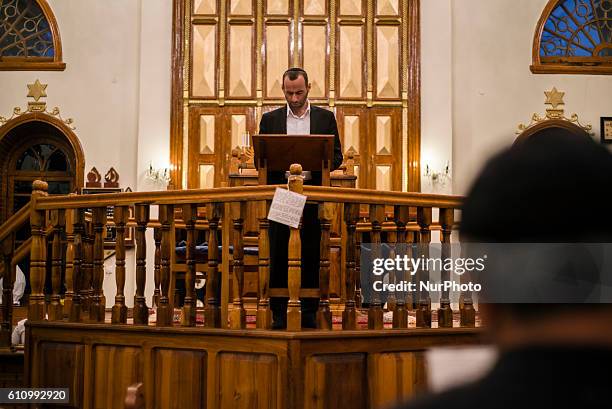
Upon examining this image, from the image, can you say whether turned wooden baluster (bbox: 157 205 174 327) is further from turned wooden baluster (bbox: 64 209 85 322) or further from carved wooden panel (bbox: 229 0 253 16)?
carved wooden panel (bbox: 229 0 253 16)

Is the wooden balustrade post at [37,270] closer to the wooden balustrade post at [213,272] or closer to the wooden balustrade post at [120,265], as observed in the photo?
the wooden balustrade post at [120,265]

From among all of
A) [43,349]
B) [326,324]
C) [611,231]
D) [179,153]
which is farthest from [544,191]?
[179,153]

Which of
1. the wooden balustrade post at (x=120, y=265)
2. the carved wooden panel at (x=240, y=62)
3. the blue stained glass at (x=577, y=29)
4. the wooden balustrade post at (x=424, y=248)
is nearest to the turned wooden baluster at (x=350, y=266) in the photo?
the wooden balustrade post at (x=424, y=248)

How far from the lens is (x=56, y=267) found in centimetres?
490

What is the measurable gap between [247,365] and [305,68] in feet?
20.0

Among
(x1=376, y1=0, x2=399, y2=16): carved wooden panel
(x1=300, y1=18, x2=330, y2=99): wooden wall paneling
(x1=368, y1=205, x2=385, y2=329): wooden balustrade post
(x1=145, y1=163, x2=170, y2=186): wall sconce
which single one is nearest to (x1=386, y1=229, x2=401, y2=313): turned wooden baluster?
(x1=368, y1=205, x2=385, y2=329): wooden balustrade post

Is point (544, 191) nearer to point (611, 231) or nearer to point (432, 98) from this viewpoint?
point (611, 231)

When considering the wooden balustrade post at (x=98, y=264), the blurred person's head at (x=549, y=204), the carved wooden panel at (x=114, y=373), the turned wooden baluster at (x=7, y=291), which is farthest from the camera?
the turned wooden baluster at (x=7, y=291)

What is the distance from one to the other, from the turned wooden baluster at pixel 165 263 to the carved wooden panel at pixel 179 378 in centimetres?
21

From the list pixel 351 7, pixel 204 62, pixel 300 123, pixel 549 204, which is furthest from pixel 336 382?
pixel 351 7

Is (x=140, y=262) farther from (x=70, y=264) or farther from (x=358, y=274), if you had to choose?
(x=358, y=274)

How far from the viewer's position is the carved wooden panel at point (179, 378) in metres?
4.32

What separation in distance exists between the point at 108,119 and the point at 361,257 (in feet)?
20.1

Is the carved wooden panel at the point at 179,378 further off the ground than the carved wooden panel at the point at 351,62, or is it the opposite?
the carved wooden panel at the point at 351,62
